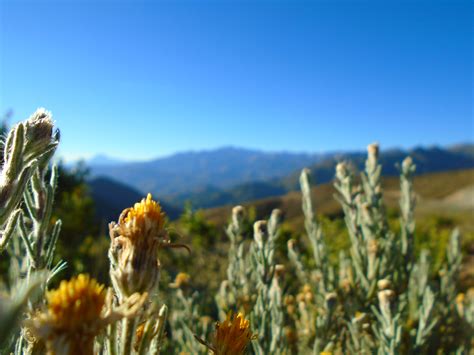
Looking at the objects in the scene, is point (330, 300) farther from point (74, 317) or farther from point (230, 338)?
point (74, 317)

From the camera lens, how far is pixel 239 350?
3.13ft

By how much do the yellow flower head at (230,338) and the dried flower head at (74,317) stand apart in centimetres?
35

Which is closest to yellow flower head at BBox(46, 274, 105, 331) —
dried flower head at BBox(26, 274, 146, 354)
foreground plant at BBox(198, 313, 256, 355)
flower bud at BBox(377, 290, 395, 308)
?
dried flower head at BBox(26, 274, 146, 354)

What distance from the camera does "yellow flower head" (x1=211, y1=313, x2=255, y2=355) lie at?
0.95 meters

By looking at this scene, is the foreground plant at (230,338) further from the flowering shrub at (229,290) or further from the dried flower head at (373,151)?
the dried flower head at (373,151)

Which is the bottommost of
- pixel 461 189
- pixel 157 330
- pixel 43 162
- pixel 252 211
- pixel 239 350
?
pixel 461 189

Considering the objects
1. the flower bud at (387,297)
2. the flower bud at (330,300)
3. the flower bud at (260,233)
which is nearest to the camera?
the flower bud at (387,297)

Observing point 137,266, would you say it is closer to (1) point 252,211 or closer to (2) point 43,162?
(2) point 43,162

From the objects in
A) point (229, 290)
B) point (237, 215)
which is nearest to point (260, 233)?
point (237, 215)

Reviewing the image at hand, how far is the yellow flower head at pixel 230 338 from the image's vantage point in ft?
3.10

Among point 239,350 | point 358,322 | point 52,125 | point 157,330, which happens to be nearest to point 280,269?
point 358,322

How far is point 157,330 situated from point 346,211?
1883mm

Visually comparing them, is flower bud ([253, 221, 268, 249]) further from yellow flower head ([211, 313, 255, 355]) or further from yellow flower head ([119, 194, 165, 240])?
yellow flower head ([119, 194, 165, 240])

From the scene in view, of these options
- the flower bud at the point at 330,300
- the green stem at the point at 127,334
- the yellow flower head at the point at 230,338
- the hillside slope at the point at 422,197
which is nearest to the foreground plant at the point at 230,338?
the yellow flower head at the point at 230,338
